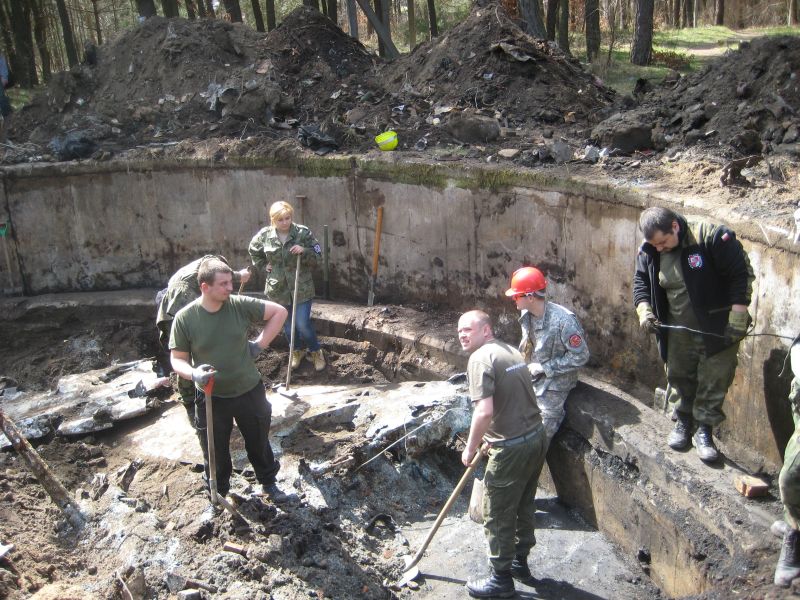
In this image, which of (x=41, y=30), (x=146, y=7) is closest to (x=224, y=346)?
(x=146, y=7)

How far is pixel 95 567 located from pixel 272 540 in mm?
1140

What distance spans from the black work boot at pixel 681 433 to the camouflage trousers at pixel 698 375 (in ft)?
0.14

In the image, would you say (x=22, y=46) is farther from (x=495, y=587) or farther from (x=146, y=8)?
(x=495, y=587)

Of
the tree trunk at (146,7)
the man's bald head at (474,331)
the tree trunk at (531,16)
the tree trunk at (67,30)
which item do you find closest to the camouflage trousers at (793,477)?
the man's bald head at (474,331)

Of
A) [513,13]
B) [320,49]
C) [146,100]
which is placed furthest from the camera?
[513,13]

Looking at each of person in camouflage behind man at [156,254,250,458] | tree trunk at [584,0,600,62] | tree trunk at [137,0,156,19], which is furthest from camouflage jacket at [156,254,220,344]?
tree trunk at [137,0,156,19]

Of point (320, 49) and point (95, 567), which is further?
point (320, 49)

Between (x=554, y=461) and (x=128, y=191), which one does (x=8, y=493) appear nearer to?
(x=554, y=461)

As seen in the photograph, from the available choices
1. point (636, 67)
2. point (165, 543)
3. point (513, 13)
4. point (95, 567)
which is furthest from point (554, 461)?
point (513, 13)

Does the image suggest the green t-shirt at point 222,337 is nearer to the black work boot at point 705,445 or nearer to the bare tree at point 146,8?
the black work boot at point 705,445

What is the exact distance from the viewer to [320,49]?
12055mm

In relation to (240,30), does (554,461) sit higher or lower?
lower

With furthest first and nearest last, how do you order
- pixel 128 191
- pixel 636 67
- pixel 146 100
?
1. pixel 636 67
2. pixel 146 100
3. pixel 128 191

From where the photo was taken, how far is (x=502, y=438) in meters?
4.61
